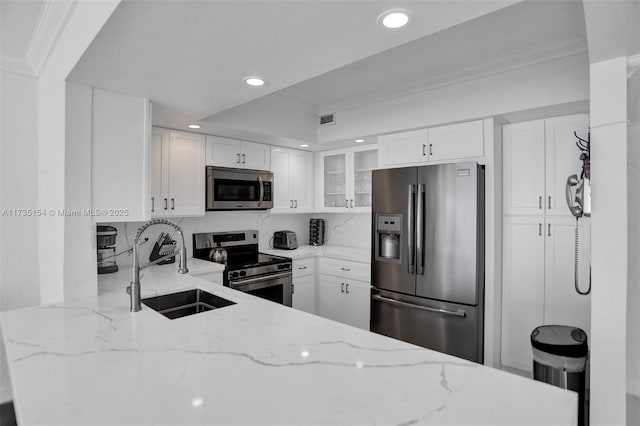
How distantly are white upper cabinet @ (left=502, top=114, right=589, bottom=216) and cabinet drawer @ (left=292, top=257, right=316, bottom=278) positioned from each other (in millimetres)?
1962

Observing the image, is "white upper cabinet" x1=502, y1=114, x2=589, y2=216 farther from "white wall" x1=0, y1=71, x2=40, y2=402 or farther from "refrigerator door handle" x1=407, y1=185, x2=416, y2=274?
"white wall" x1=0, y1=71, x2=40, y2=402

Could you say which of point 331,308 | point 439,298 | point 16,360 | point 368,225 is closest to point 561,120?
point 439,298

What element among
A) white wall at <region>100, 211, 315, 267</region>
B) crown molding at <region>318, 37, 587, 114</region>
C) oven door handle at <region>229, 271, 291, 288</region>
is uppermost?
crown molding at <region>318, 37, 587, 114</region>

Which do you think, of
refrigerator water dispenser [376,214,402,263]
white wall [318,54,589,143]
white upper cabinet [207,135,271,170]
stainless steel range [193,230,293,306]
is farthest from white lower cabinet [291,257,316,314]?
white wall [318,54,589,143]

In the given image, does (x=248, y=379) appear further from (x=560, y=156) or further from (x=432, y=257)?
(x=560, y=156)

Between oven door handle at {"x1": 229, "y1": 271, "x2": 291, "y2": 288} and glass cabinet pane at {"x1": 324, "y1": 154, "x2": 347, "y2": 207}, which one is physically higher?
glass cabinet pane at {"x1": 324, "y1": 154, "x2": 347, "y2": 207}

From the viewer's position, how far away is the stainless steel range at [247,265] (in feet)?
10.2

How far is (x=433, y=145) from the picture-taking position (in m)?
2.94

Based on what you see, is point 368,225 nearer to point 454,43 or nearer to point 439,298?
point 439,298

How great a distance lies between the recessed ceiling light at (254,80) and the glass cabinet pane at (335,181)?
2.07 meters

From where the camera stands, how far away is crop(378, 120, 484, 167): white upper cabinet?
2721 millimetres

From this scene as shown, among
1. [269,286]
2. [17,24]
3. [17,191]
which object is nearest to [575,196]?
[269,286]

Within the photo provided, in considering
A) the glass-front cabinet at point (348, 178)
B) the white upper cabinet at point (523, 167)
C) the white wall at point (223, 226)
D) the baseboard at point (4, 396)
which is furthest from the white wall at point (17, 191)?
the white upper cabinet at point (523, 167)

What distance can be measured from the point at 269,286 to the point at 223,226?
891mm
